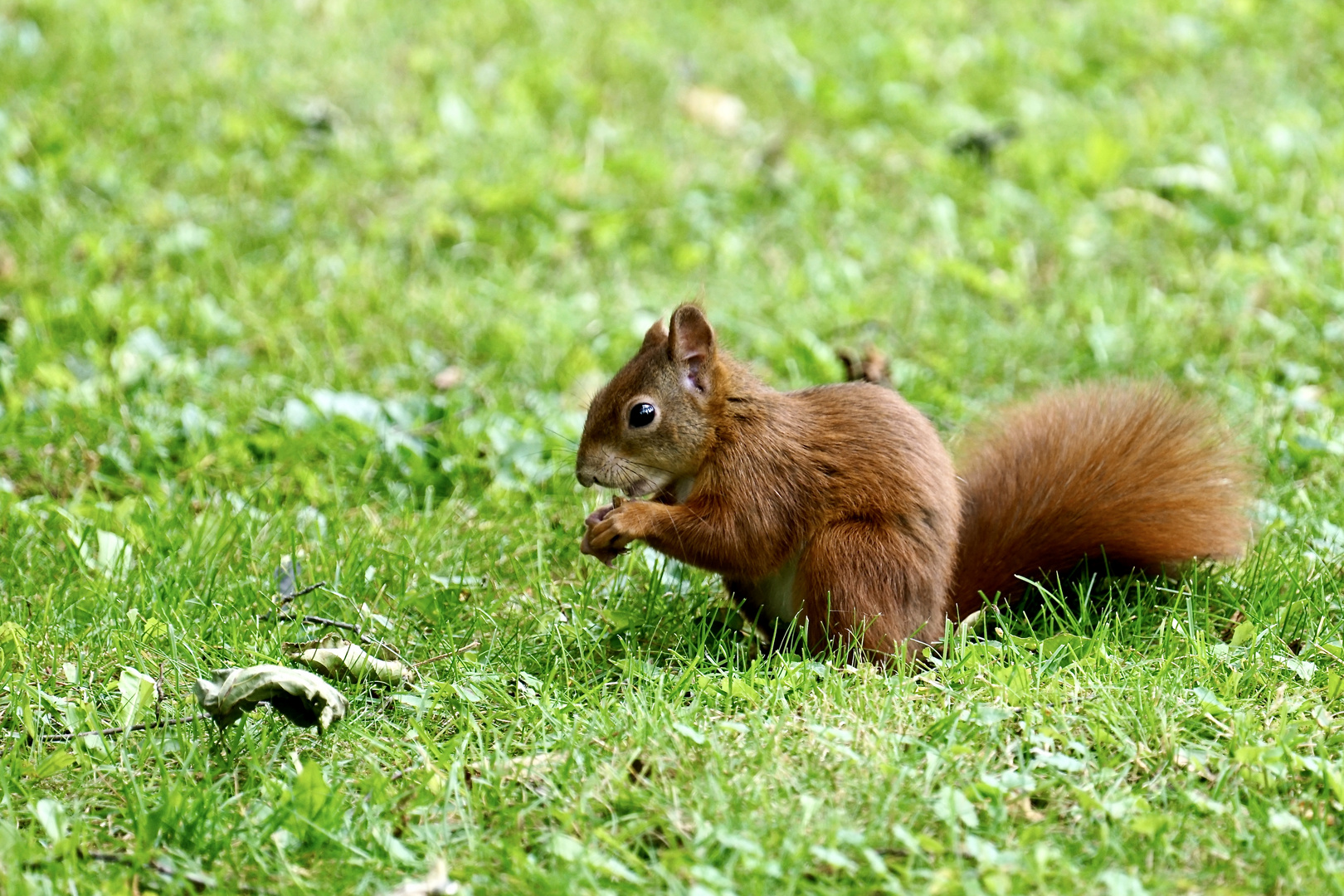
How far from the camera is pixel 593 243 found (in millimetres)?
4465

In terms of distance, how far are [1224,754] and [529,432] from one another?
174 centimetres

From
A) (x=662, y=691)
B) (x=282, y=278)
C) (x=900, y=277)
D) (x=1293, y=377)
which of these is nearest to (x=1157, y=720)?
(x=662, y=691)

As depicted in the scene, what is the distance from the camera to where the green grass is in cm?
182

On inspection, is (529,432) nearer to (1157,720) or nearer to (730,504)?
(730,504)

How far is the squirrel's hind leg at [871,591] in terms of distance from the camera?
2301 mm

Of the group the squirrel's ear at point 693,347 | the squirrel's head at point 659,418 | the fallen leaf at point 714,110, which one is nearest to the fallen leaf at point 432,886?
the squirrel's head at point 659,418

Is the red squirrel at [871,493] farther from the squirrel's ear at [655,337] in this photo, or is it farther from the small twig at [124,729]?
the small twig at [124,729]

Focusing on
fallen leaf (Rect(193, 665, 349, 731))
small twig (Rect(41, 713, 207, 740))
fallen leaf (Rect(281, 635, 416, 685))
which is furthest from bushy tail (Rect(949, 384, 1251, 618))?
small twig (Rect(41, 713, 207, 740))

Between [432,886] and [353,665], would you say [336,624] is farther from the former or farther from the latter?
[432,886]

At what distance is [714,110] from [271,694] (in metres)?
3.67

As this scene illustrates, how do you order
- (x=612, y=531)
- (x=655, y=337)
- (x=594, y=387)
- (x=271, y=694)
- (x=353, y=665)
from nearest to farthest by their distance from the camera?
1. (x=271, y=694)
2. (x=353, y=665)
3. (x=612, y=531)
4. (x=655, y=337)
5. (x=594, y=387)

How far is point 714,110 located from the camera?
5266mm

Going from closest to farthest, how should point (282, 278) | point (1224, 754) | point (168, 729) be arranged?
point (1224, 754) < point (168, 729) < point (282, 278)

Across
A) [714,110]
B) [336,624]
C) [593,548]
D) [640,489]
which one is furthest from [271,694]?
[714,110]
